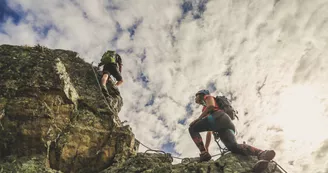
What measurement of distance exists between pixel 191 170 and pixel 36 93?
7.04m

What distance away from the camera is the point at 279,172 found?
7.32m

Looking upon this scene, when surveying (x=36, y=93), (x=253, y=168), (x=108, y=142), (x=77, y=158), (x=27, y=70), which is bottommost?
(x=253, y=168)

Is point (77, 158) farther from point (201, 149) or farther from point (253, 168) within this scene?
point (253, 168)

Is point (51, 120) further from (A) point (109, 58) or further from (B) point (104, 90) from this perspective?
(A) point (109, 58)

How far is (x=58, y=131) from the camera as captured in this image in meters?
9.96

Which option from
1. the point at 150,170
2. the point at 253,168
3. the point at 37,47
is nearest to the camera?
the point at 253,168

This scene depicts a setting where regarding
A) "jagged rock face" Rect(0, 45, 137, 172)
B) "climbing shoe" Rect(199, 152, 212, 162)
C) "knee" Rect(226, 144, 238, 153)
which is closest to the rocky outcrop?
"jagged rock face" Rect(0, 45, 137, 172)

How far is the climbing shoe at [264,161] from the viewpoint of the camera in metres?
A: 6.96

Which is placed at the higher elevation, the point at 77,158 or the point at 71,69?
the point at 71,69

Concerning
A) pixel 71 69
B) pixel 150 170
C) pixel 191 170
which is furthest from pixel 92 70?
pixel 191 170

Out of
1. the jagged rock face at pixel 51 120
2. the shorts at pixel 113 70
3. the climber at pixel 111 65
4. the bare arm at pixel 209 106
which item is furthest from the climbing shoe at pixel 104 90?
the bare arm at pixel 209 106

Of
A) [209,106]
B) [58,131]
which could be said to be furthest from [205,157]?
[58,131]

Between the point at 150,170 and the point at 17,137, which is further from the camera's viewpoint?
the point at 17,137

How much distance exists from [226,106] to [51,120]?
725 cm
